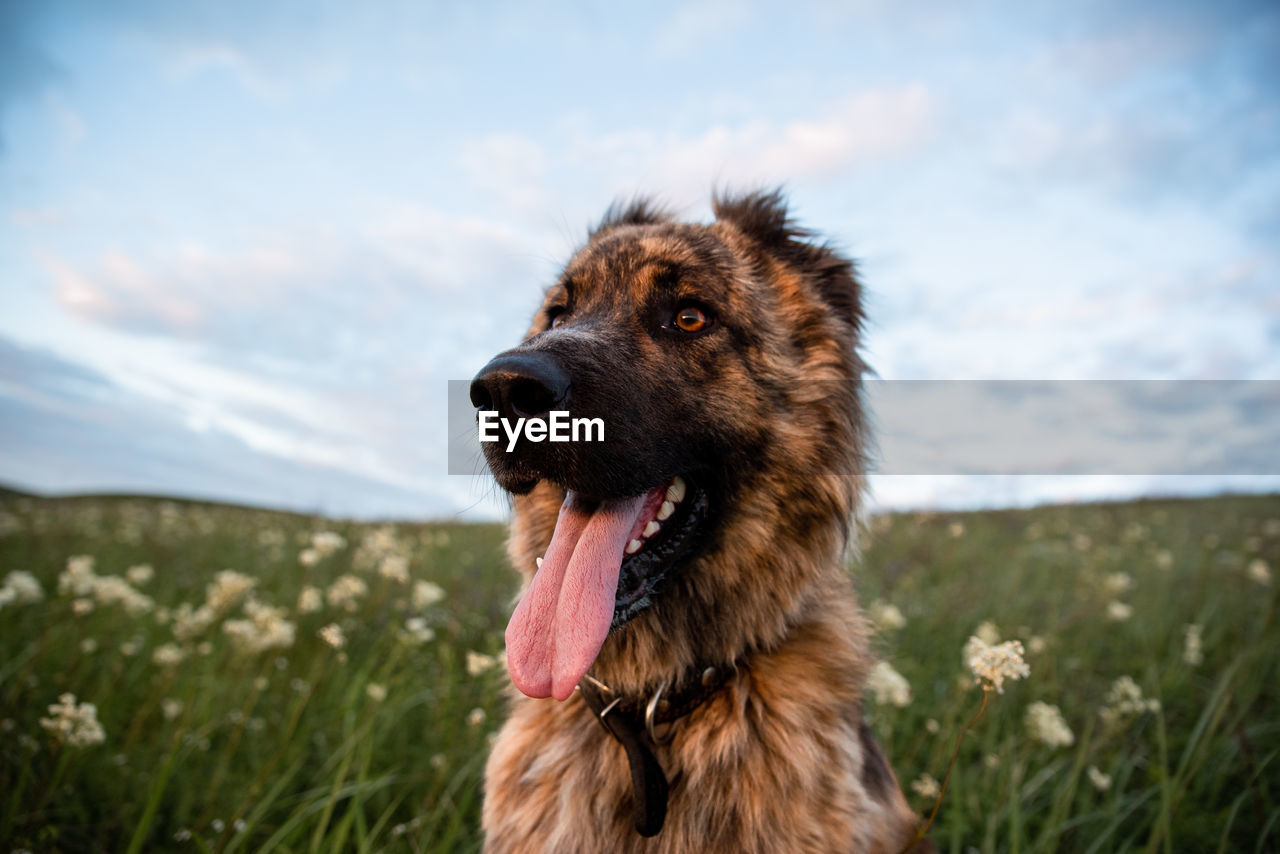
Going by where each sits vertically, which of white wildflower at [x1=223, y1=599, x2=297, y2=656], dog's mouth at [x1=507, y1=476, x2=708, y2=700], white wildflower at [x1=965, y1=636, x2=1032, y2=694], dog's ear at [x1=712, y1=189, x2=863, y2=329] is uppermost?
dog's ear at [x1=712, y1=189, x2=863, y2=329]

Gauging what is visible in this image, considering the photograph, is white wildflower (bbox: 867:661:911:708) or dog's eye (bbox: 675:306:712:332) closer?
dog's eye (bbox: 675:306:712:332)

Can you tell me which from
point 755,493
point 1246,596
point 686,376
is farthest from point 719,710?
point 1246,596

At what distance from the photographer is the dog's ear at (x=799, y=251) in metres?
3.04

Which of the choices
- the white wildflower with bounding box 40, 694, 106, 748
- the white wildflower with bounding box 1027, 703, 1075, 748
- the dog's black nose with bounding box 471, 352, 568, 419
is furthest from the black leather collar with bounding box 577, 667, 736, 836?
the white wildflower with bounding box 40, 694, 106, 748

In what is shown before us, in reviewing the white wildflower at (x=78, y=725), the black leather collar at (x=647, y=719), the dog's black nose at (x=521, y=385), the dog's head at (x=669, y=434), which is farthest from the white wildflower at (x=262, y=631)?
the dog's black nose at (x=521, y=385)

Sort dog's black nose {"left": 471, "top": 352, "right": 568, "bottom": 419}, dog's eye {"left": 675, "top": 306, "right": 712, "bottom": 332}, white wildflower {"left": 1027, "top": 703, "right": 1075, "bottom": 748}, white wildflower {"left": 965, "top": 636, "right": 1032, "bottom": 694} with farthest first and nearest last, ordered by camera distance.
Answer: white wildflower {"left": 1027, "top": 703, "right": 1075, "bottom": 748} < dog's eye {"left": 675, "top": 306, "right": 712, "bottom": 332} < dog's black nose {"left": 471, "top": 352, "right": 568, "bottom": 419} < white wildflower {"left": 965, "top": 636, "right": 1032, "bottom": 694}

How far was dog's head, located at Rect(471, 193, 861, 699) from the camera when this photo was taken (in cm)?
201

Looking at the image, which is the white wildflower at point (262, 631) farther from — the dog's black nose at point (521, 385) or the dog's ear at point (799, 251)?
the dog's ear at point (799, 251)

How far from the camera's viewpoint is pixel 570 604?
2068 millimetres

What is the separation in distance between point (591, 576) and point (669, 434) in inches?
21.5

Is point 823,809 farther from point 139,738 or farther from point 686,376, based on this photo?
point 139,738

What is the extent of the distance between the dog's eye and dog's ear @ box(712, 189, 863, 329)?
682 millimetres

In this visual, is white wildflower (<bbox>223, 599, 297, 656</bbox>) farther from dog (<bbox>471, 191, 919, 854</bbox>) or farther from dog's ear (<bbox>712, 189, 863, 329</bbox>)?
dog's ear (<bbox>712, 189, 863, 329</bbox>)

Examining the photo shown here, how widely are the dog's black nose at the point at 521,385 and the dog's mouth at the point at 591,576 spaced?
0.48 m
